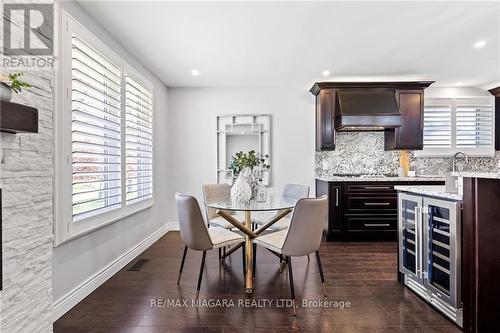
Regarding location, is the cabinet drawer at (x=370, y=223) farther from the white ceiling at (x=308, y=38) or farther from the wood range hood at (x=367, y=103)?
the white ceiling at (x=308, y=38)

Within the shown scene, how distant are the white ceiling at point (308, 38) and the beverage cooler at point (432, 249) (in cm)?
171

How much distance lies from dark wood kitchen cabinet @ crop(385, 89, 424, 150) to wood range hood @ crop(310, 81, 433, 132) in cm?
10

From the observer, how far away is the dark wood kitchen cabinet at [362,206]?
424 cm

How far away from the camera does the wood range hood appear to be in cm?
427

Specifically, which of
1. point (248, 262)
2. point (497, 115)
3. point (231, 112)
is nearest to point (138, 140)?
point (231, 112)

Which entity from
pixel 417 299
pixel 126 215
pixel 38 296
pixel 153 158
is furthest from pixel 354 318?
pixel 153 158

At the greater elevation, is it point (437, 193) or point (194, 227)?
point (437, 193)

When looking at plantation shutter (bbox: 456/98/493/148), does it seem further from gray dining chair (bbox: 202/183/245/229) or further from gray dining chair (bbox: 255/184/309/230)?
gray dining chair (bbox: 202/183/245/229)

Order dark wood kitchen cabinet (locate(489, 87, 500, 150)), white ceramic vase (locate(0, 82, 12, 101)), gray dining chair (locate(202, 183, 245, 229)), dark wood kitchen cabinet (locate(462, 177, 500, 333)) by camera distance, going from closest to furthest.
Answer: white ceramic vase (locate(0, 82, 12, 101)) → dark wood kitchen cabinet (locate(462, 177, 500, 333)) → gray dining chair (locate(202, 183, 245, 229)) → dark wood kitchen cabinet (locate(489, 87, 500, 150))

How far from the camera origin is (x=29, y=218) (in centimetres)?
174

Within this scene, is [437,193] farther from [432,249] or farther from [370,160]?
[370,160]

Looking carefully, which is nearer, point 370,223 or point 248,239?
point 248,239

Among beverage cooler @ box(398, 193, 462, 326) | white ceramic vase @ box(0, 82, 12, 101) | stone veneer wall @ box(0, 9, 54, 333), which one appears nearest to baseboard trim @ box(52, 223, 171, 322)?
stone veneer wall @ box(0, 9, 54, 333)

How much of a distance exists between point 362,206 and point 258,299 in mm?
2516
